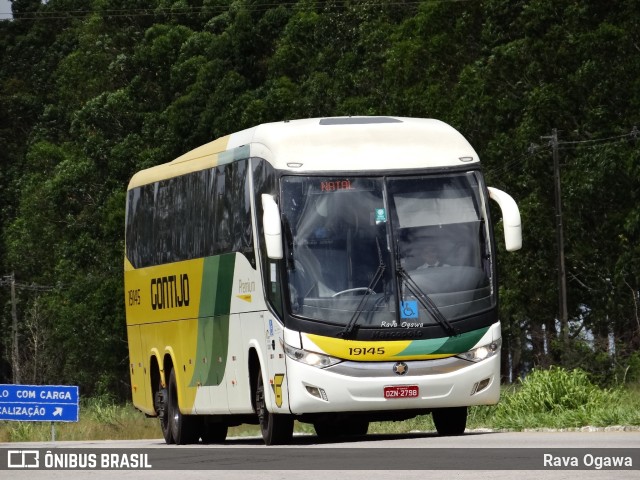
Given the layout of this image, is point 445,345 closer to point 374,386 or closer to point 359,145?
point 374,386

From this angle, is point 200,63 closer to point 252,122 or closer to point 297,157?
point 252,122

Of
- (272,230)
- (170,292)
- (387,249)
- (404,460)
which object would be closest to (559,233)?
(170,292)

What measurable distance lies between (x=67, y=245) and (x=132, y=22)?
1155 centimetres

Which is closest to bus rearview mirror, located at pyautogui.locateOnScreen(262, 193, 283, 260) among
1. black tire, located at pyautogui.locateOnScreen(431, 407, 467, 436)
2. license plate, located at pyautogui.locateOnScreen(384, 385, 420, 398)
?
license plate, located at pyautogui.locateOnScreen(384, 385, 420, 398)

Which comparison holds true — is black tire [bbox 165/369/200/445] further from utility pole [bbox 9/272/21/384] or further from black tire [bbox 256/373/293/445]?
utility pole [bbox 9/272/21/384]

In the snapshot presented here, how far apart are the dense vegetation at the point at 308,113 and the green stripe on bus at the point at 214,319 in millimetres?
14764

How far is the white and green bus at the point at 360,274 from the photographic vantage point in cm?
2108

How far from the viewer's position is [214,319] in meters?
25.0

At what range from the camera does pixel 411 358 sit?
69.4ft

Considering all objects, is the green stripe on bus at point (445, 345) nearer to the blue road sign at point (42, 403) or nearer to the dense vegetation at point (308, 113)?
the blue road sign at point (42, 403)

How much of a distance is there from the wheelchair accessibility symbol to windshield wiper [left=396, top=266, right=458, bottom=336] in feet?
0.31

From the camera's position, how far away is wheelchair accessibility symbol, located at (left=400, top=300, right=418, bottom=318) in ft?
69.7

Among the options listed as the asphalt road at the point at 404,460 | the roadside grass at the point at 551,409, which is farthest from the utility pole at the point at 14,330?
the asphalt road at the point at 404,460

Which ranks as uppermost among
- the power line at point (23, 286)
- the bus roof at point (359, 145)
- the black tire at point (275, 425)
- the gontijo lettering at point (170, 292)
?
the bus roof at point (359, 145)
